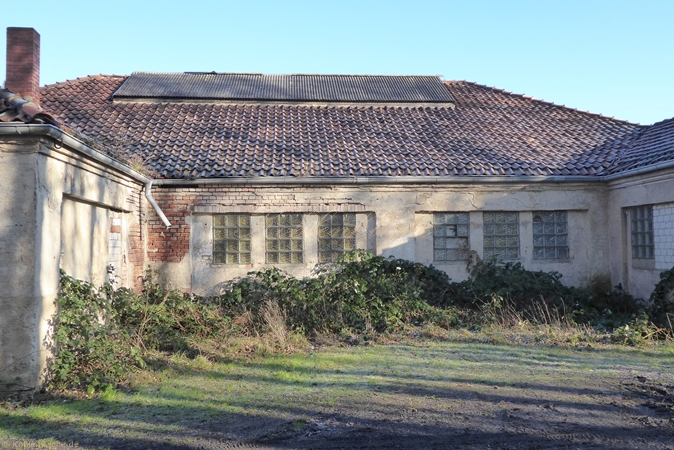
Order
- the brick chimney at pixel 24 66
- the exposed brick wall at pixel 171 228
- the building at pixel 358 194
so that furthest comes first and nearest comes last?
the exposed brick wall at pixel 171 228 < the building at pixel 358 194 < the brick chimney at pixel 24 66

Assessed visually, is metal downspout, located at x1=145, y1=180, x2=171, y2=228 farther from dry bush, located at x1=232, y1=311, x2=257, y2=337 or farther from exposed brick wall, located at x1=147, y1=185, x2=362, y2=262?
dry bush, located at x1=232, y1=311, x2=257, y2=337

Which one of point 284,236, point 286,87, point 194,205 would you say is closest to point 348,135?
point 284,236

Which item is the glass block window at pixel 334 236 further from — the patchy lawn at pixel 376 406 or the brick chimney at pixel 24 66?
the brick chimney at pixel 24 66

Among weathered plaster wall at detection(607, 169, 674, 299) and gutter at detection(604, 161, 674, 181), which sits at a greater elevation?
gutter at detection(604, 161, 674, 181)

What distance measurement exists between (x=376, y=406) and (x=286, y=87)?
12.4 metres

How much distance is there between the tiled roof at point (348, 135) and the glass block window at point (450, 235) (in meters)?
0.98

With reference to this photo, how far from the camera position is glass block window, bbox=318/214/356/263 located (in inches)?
438

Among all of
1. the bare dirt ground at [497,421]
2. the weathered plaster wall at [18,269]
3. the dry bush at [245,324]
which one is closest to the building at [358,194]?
the weathered plaster wall at [18,269]

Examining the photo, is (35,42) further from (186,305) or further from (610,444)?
(610,444)

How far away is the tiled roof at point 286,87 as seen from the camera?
1511 cm

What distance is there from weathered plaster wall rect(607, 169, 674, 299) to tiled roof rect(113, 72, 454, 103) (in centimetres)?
608


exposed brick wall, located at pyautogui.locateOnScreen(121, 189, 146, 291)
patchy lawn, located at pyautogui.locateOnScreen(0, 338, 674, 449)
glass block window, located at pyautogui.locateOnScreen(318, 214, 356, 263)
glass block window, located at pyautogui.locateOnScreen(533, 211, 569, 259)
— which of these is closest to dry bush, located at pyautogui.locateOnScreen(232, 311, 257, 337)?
patchy lawn, located at pyautogui.locateOnScreen(0, 338, 674, 449)

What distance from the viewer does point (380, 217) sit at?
11.1m

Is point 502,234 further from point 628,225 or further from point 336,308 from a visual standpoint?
point 336,308
